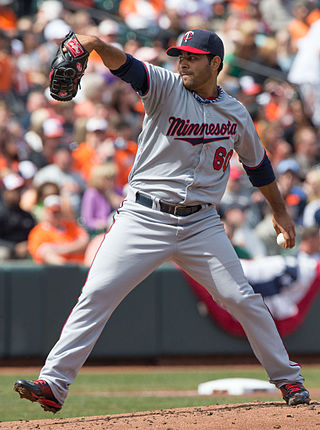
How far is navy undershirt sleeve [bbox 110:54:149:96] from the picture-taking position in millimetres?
4598

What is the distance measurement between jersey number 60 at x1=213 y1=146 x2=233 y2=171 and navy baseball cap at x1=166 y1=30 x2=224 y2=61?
560 mm

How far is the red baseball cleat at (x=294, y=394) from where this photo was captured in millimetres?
5059

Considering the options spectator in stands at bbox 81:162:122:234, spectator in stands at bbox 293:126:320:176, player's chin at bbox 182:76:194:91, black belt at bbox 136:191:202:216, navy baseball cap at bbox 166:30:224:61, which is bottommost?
spectator in stands at bbox 81:162:122:234

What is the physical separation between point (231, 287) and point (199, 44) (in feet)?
4.65

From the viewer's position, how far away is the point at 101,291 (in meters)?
4.70

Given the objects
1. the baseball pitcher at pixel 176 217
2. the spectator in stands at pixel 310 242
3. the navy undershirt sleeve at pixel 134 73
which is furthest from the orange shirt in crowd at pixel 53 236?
the navy undershirt sleeve at pixel 134 73

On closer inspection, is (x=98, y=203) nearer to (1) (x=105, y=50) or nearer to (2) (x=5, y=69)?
(2) (x=5, y=69)

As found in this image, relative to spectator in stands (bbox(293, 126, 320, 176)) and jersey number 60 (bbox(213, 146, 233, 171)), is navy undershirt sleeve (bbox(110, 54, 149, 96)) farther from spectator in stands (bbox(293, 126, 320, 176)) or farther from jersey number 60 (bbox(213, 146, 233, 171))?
spectator in stands (bbox(293, 126, 320, 176))

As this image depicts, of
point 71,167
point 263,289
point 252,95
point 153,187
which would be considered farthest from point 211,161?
point 252,95

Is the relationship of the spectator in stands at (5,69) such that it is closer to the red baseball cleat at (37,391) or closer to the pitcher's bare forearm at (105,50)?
the pitcher's bare forearm at (105,50)

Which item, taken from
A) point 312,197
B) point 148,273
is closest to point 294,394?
point 148,273

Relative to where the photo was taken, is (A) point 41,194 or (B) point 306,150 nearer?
(A) point 41,194

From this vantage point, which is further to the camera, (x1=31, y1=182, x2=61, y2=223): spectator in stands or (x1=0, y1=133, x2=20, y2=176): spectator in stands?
(x1=0, y1=133, x2=20, y2=176): spectator in stands

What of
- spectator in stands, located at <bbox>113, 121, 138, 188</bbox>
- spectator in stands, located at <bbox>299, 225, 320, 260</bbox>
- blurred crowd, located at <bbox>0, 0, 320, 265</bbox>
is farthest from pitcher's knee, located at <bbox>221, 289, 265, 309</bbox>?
spectator in stands, located at <bbox>113, 121, 138, 188</bbox>
